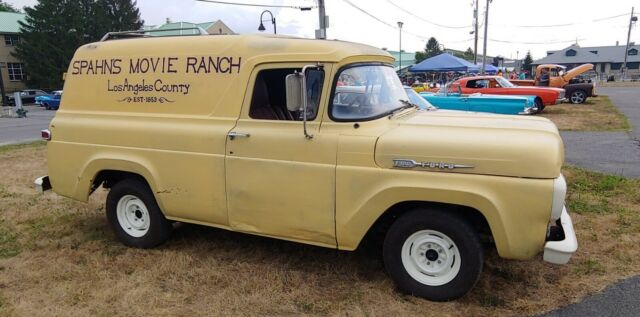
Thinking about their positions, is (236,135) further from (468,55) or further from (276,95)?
(468,55)

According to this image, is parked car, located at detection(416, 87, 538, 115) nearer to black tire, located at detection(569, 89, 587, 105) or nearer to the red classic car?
the red classic car

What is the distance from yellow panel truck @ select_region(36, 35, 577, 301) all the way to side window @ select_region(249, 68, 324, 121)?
0.02m

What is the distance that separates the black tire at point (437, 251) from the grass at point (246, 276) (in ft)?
0.32

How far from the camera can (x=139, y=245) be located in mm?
4996

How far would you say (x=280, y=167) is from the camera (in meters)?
3.99

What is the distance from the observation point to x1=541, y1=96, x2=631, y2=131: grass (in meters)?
14.0

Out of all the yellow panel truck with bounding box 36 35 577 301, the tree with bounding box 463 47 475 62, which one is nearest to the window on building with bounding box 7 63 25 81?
the yellow panel truck with bounding box 36 35 577 301

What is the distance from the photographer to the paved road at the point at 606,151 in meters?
8.17

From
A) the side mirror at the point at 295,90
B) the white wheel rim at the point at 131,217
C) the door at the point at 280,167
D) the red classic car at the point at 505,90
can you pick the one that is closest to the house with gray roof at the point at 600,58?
the red classic car at the point at 505,90

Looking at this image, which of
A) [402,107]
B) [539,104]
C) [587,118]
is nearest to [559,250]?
[402,107]

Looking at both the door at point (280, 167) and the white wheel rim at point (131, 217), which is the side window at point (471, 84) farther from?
the white wheel rim at point (131, 217)

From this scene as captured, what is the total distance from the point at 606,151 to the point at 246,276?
349 inches

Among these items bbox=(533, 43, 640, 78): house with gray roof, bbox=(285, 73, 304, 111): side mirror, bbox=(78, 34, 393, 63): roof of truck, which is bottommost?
bbox=(285, 73, 304, 111): side mirror

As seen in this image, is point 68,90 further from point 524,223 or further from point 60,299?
point 524,223
